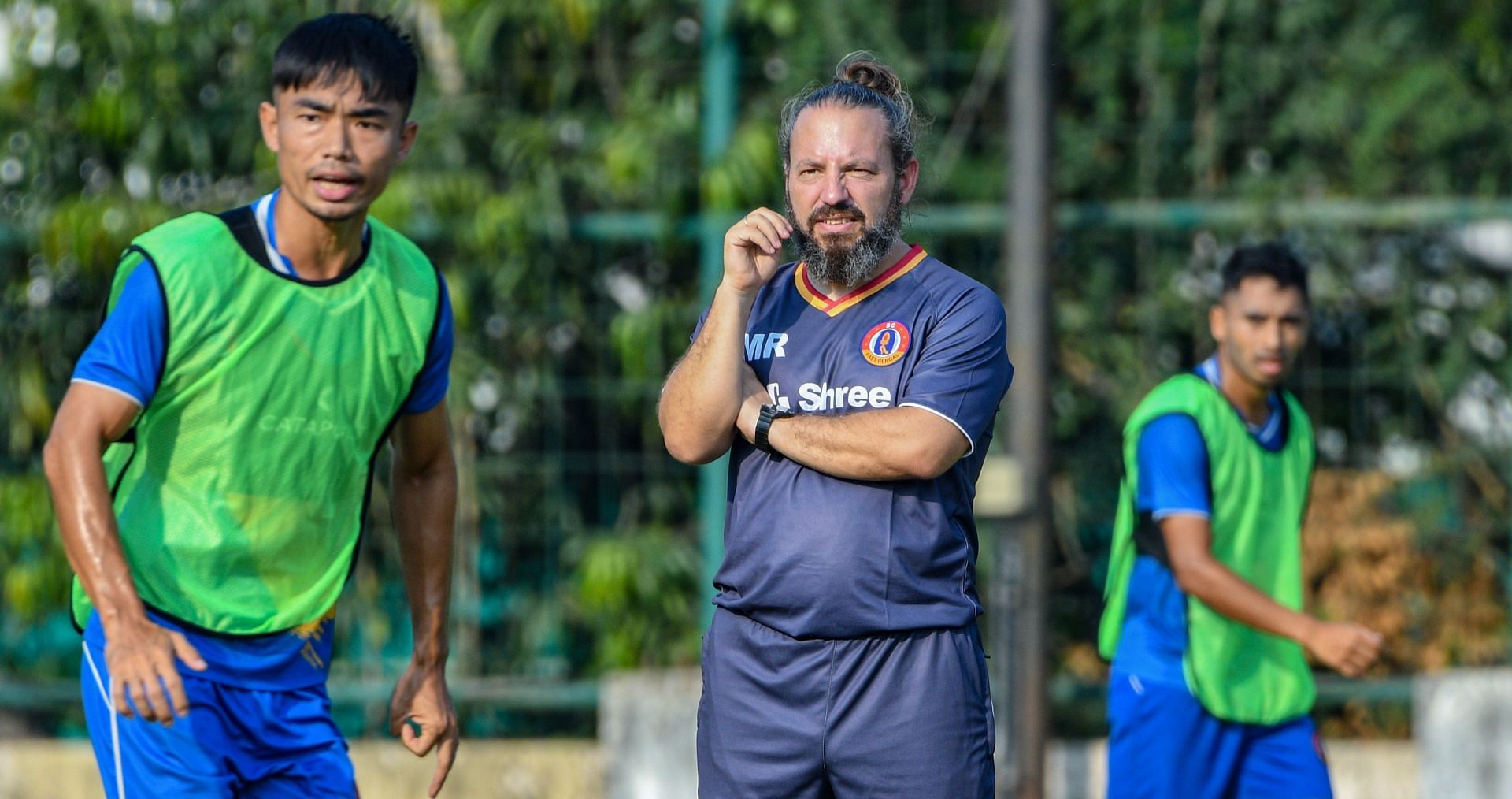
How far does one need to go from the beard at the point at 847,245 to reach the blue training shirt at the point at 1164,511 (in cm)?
171

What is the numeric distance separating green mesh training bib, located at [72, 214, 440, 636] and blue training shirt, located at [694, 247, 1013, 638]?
3.01ft

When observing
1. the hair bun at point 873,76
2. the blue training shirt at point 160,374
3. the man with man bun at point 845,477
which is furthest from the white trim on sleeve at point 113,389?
the hair bun at point 873,76

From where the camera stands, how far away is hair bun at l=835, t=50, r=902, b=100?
3.75 meters

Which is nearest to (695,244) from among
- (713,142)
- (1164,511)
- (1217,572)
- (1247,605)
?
(713,142)

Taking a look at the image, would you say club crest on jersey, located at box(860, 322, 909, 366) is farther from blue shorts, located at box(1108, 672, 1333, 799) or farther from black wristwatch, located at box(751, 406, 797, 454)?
blue shorts, located at box(1108, 672, 1333, 799)

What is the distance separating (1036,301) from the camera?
5.98 metres

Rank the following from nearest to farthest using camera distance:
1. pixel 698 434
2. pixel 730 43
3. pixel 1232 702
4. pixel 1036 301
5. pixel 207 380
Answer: pixel 698 434 < pixel 207 380 < pixel 1232 702 < pixel 1036 301 < pixel 730 43

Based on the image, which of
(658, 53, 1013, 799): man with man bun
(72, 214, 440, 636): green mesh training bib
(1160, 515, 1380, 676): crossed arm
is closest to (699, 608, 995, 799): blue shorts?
(658, 53, 1013, 799): man with man bun

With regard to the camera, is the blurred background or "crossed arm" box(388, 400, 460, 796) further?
the blurred background

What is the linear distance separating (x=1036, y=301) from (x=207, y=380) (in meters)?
3.05

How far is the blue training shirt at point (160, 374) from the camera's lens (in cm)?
365

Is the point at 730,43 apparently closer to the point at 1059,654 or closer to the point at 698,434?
the point at 1059,654

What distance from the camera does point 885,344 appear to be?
11.7ft

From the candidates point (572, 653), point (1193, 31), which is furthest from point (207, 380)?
point (1193, 31)
